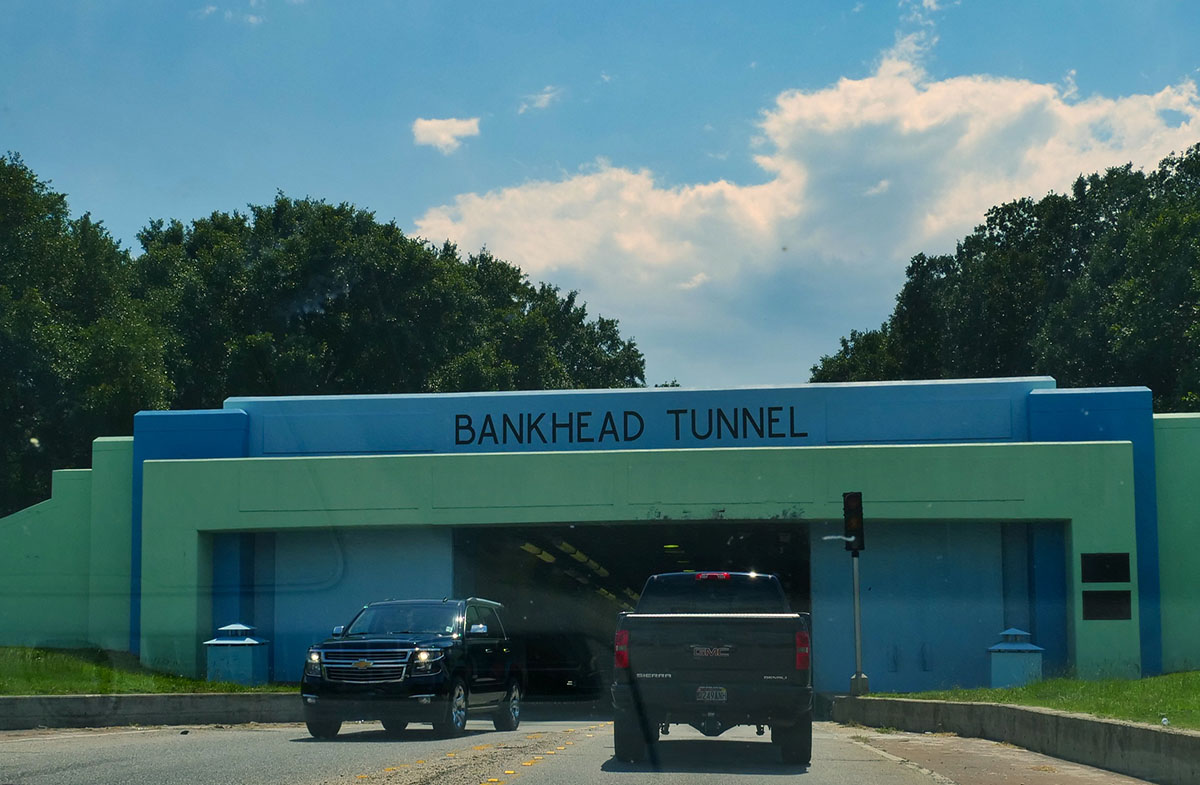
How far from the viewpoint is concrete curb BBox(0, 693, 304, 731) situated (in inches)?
827

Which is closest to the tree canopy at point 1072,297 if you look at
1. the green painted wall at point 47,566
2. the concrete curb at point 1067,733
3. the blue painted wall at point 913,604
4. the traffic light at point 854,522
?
the blue painted wall at point 913,604

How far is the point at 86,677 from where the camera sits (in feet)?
92.2

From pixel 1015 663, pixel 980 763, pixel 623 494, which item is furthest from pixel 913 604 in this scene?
pixel 980 763

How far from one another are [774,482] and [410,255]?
33.5 meters

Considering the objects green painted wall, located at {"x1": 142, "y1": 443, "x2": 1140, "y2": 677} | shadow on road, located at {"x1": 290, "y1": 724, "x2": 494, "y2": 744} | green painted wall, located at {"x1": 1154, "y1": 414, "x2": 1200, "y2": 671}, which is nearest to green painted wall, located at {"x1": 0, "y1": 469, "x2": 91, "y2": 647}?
green painted wall, located at {"x1": 142, "y1": 443, "x2": 1140, "y2": 677}

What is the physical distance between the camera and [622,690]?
47.9 feet

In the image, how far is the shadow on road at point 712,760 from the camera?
1361 cm

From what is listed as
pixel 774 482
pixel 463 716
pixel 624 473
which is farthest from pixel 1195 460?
pixel 463 716

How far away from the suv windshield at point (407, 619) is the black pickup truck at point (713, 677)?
472 centimetres

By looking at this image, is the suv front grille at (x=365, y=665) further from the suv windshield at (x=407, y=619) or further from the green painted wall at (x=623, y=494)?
the green painted wall at (x=623, y=494)

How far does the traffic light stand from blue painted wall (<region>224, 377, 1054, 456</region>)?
7.64 metres

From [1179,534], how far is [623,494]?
40.7 ft

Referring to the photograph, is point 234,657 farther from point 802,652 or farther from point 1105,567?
point 802,652

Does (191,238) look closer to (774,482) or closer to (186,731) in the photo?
(774,482)
